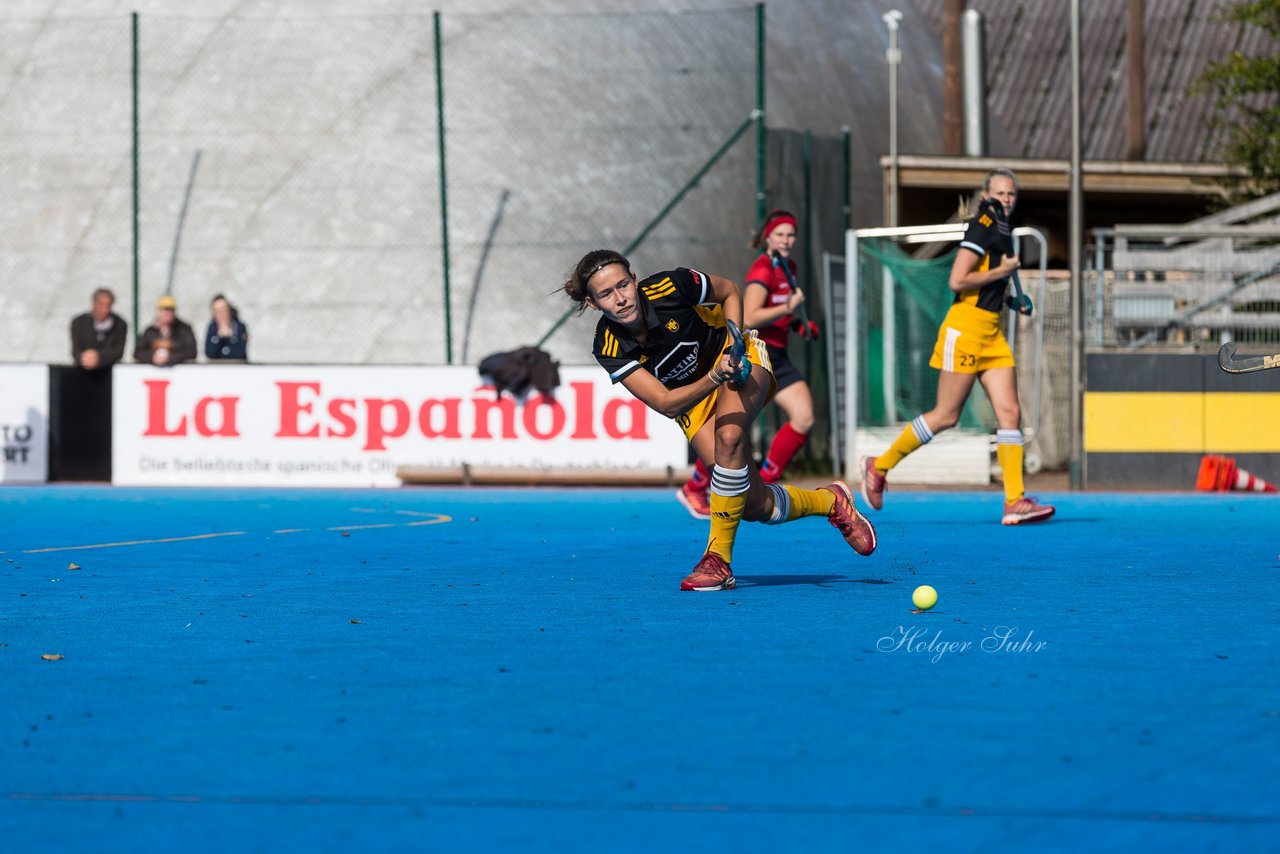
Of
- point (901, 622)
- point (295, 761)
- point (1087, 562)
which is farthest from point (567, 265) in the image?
point (295, 761)

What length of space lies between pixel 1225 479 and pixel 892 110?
11.1 meters

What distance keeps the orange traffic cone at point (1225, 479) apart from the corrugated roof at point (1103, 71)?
20.8 m

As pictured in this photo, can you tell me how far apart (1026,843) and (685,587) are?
4660 millimetres

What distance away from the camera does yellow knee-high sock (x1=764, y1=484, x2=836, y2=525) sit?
29.3 ft

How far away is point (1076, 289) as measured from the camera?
1948 cm

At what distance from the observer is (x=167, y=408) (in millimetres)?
20109

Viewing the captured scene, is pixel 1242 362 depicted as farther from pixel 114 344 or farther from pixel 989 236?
pixel 114 344

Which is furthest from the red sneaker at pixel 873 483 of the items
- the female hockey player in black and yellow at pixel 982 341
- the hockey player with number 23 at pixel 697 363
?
the hockey player with number 23 at pixel 697 363

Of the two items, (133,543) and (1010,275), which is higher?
(1010,275)

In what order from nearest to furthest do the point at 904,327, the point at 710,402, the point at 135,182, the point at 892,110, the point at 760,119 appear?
the point at 710,402 < the point at 904,327 < the point at 760,119 < the point at 135,182 < the point at 892,110

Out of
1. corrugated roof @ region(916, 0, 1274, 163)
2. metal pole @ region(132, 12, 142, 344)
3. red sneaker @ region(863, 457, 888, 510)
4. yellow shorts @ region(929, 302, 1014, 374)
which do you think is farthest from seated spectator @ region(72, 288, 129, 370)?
corrugated roof @ region(916, 0, 1274, 163)

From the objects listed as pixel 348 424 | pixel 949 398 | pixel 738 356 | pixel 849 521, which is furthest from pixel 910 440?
pixel 348 424

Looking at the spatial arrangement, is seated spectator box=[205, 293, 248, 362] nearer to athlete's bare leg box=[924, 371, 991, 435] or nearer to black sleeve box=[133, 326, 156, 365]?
black sleeve box=[133, 326, 156, 365]

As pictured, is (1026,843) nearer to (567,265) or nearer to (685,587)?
(685,587)
